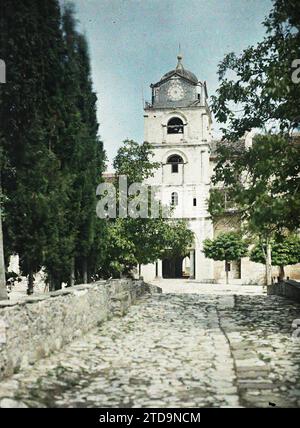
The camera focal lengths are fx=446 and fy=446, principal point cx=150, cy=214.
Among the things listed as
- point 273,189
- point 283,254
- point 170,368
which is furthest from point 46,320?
point 283,254

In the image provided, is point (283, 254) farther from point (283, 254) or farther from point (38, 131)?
point (38, 131)

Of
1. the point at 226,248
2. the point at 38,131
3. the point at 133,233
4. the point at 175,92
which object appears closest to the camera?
the point at 38,131

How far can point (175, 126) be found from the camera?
35.9 meters

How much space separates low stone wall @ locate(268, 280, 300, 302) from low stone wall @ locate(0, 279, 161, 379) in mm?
6043

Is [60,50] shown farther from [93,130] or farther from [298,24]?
[298,24]

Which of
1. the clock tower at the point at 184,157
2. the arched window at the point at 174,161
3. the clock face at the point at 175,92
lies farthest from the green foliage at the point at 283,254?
the clock face at the point at 175,92

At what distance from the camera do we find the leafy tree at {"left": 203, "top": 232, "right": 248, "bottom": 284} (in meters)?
33.3

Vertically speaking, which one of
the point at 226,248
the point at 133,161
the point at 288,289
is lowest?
the point at 288,289

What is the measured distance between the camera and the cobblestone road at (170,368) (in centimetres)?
479

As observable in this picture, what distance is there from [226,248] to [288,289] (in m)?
18.0

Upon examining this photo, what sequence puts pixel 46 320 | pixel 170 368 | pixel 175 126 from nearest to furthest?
pixel 170 368, pixel 46 320, pixel 175 126

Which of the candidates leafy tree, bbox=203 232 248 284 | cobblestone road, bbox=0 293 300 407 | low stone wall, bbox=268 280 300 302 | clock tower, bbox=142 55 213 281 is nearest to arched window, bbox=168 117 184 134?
clock tower, bbox=142 55 213 281

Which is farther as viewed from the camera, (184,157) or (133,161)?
(184,157)

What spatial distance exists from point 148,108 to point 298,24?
27611 millimetres
